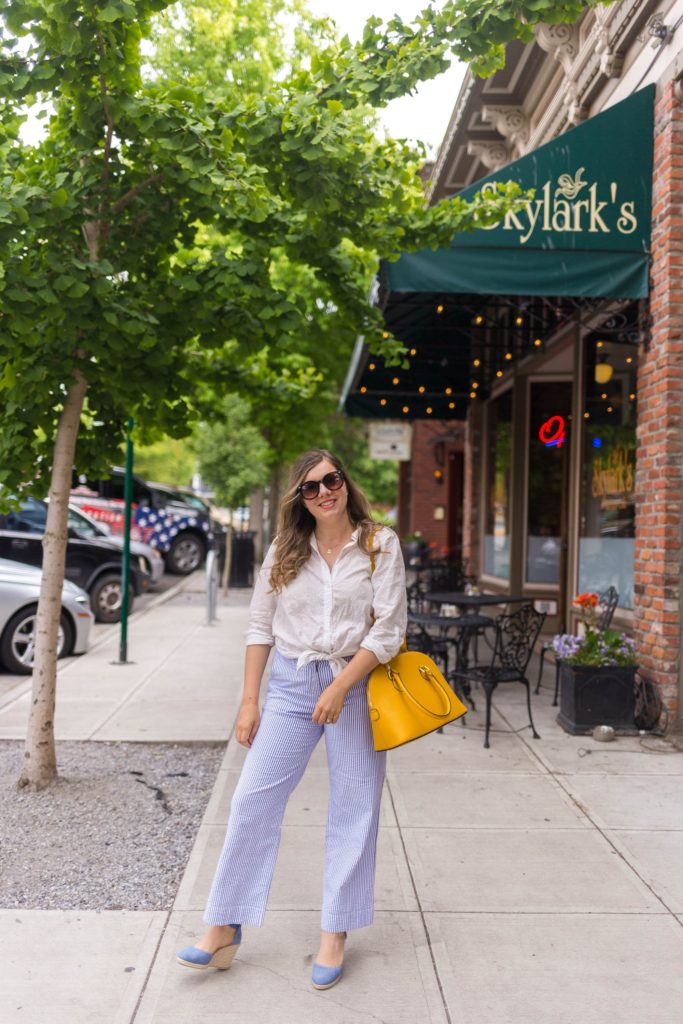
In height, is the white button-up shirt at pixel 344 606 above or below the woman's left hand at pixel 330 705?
above

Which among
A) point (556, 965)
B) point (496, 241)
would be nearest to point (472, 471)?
point (496, 241)

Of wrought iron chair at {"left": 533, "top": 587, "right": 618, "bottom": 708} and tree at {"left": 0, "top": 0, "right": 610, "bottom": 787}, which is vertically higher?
tree at {"left": 0, "top": 0, "right": 610, "bottom": 787}

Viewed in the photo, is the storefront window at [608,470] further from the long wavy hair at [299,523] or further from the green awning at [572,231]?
the long wavy hair at [299,523]

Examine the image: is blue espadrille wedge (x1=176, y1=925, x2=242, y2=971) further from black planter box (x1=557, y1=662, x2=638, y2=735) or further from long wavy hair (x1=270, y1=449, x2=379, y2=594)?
black planter box (x1=557, y1=662, x2=638, y2=735)

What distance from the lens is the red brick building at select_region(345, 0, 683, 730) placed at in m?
6.59

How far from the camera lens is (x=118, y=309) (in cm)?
500

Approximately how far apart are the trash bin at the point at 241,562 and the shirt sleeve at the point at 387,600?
51.1 feet

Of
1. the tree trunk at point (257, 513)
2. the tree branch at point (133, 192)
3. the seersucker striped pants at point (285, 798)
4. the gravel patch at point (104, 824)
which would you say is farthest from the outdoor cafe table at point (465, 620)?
the tree trunk at point (257, 513)

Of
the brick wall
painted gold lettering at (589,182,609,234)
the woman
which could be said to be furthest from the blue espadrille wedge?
painted gold lettering at (589,182,609,234)

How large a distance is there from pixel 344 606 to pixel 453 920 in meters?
1.43

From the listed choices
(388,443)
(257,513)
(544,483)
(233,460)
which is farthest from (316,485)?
(257,513)

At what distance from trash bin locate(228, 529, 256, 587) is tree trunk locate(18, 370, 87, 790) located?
13321 mm

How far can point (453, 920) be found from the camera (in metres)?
3.87

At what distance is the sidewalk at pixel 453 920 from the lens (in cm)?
321
